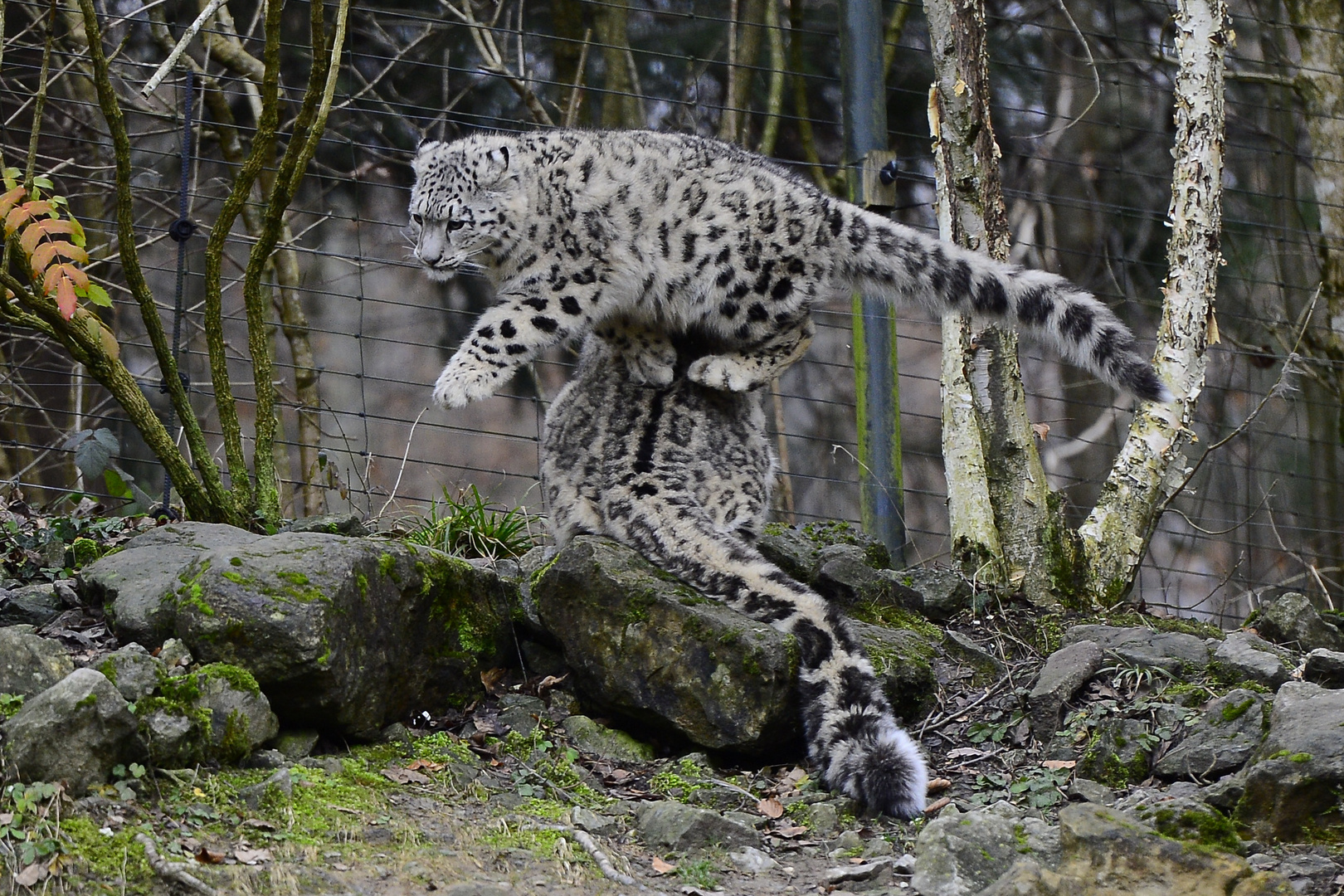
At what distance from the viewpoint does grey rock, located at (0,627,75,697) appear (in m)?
3.77

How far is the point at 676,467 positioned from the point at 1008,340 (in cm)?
210

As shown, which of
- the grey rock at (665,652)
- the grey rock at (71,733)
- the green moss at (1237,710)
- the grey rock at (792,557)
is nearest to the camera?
the grey rock at (71,733)

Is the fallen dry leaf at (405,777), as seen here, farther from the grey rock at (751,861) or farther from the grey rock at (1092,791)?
the grey rock at (1092,791)

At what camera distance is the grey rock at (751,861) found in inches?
Answer: 152

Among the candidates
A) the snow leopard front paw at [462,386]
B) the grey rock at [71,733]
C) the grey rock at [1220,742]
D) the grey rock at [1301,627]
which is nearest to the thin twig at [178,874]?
the grey rock at [71,733]

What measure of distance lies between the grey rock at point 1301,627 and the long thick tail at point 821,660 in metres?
2.44

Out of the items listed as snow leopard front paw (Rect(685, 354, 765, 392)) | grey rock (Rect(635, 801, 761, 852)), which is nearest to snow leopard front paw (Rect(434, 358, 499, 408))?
snow leopard front paw (Rect(685, 354, 765, 392))

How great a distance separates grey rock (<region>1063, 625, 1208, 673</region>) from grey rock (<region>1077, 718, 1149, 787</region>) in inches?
20.1

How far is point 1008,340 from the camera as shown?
6.44m

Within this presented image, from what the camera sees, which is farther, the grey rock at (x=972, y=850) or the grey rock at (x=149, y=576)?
the grey rock at (x=149, y=576)

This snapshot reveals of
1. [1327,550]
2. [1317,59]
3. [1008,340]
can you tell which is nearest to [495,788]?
[1008,340]

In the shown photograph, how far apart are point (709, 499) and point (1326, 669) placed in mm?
2356

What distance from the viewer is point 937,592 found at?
611 cm

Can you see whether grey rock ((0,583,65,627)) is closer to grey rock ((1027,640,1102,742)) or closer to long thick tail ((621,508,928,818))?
long thick tail ((621,508,928,818))
